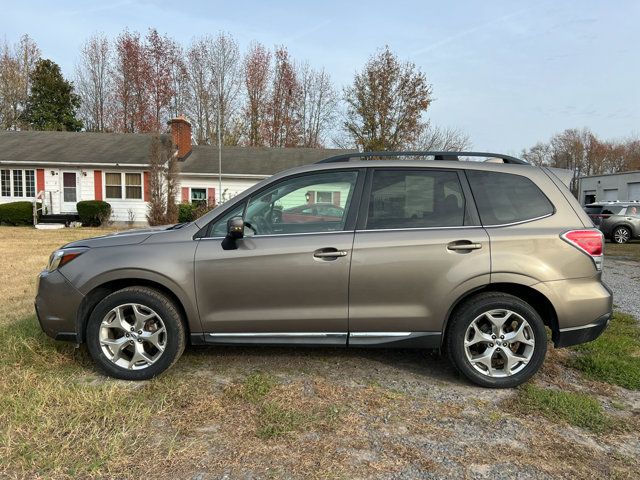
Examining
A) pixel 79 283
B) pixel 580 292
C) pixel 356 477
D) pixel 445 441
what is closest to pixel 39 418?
pixel 79 283

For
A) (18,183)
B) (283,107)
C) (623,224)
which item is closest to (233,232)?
(623,224)

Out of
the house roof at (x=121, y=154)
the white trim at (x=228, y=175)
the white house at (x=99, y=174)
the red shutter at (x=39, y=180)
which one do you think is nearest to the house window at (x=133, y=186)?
the white house at (x=99, y=174)

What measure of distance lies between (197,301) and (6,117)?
43.3m

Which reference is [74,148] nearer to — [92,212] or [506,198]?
[92,212]

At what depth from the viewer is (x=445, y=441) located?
2.81 meters

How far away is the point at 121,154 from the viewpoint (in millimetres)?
22500

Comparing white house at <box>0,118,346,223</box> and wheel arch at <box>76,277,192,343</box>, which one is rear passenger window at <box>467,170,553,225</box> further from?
white house at <box>0,118,346,223</box>

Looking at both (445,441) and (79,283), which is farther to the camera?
(79,283)

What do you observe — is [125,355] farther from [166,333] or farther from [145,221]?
[145,221]

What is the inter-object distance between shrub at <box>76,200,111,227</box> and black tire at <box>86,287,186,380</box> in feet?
63.5

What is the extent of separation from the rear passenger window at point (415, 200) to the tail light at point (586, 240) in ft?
2.69

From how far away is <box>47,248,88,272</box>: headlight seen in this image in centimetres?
366

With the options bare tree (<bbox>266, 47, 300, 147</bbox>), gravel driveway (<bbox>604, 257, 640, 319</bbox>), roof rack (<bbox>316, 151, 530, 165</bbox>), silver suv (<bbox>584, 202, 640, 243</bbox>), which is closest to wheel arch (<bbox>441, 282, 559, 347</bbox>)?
roof rack (<bbox>316, 151, 530, 165</bbox>)

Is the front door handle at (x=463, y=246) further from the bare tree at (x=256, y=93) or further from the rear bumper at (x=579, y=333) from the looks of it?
the bare tree at (x=256, y=93)
